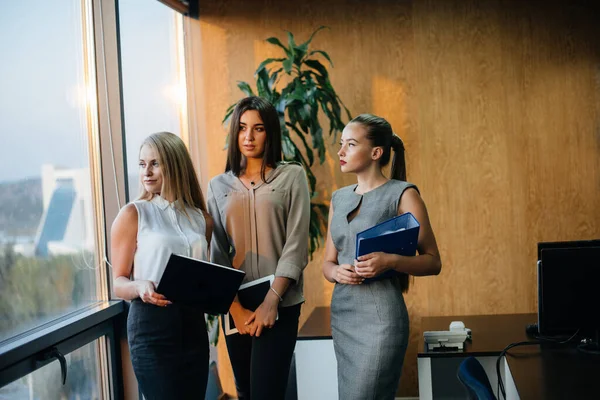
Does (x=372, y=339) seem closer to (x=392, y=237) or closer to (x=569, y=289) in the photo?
(x=392, y=237)

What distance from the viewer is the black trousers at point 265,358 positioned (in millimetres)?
2312

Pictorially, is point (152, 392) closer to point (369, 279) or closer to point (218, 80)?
point (369, 279)

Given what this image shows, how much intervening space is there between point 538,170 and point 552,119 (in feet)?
1.19

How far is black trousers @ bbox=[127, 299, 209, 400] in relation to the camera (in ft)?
7.23

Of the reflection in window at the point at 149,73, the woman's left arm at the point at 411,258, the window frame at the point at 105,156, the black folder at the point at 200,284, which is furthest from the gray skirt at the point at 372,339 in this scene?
the reflection in window at the point at 149,73

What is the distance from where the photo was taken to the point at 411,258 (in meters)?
2.41

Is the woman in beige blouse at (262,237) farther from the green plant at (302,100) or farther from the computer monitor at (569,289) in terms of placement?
the green plant at (302,100)

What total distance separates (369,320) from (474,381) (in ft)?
1.87

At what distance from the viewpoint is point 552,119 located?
477cm

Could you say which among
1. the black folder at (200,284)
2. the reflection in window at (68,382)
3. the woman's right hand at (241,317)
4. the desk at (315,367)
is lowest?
the desk at (315,367)

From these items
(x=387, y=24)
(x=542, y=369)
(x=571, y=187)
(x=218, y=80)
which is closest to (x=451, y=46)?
(x=387, y=24)

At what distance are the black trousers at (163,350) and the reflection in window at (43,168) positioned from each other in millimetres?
659

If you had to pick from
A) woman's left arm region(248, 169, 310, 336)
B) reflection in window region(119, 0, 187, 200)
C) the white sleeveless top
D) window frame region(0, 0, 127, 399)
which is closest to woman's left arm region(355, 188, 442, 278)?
woman's left arm region(248, 169, 310, 336)

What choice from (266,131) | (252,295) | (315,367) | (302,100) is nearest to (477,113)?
(302,100)
